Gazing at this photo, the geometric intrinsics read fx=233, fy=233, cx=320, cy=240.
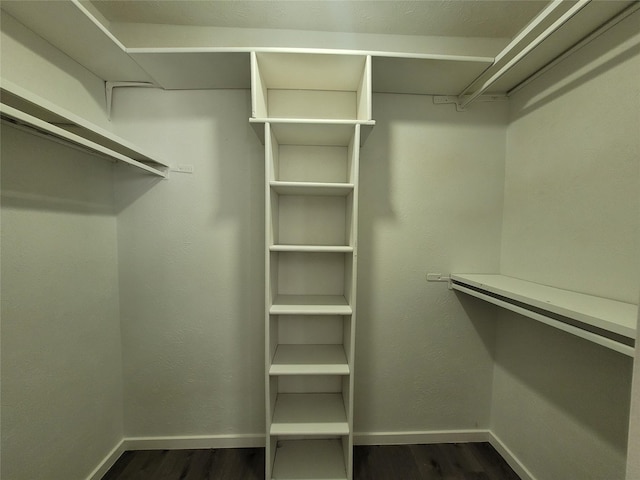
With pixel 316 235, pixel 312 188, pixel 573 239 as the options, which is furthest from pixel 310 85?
pixel 573 239

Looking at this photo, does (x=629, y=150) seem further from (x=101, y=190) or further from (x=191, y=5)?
(x=101, y=190)

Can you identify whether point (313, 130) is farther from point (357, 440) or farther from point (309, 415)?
point (357, 440)

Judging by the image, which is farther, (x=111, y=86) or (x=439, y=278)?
(x=439, y=278)

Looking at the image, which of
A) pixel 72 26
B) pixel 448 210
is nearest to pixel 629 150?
pixel 448 210

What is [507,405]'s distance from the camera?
1.47m

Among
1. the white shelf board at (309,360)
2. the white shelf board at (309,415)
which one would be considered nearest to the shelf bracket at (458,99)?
the white shelf board at (309,360)

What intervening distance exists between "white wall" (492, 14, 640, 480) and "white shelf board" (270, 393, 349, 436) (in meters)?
1.06

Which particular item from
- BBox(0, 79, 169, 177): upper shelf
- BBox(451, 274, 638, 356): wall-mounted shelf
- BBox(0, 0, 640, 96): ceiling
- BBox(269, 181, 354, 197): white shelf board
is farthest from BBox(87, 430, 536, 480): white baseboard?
BBox(0, 0, 640, 96): ceiling

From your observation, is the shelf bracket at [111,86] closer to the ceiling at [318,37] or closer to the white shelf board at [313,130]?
the ceiling at [318,37]

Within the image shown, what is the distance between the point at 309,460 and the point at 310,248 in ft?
4.06

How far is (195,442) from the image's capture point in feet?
4.96

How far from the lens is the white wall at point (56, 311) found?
0.95 metres

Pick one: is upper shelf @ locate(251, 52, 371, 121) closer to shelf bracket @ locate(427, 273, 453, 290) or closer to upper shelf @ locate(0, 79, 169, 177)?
upper shelf @ locate(0, 79, 169, 177)

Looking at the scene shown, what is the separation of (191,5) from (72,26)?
1.87 feet
